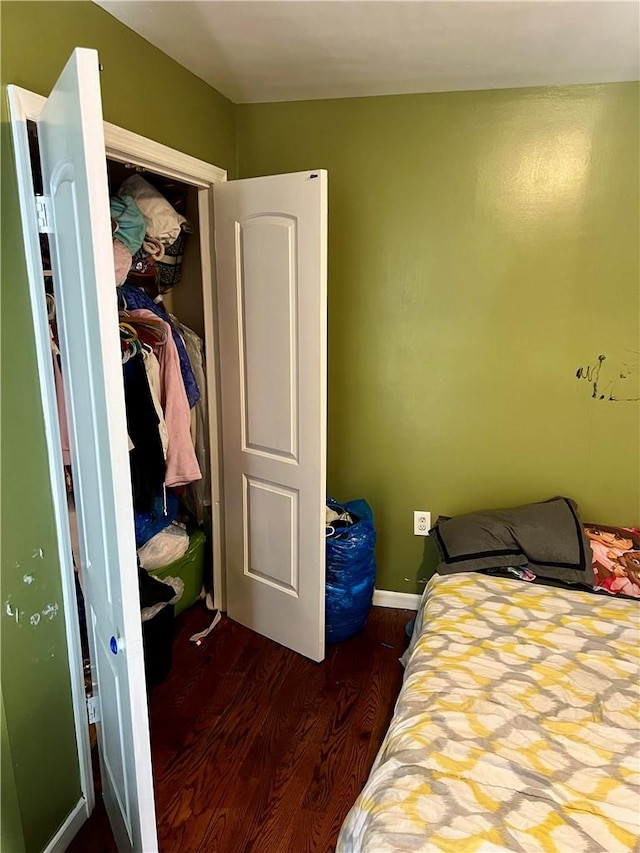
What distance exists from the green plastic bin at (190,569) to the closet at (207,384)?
75 millimetres

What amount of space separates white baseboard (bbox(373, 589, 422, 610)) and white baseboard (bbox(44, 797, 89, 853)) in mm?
1598

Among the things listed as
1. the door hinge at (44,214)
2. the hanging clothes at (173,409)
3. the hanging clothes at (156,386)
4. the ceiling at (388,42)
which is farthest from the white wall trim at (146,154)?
the hanging clothes at (156,386)

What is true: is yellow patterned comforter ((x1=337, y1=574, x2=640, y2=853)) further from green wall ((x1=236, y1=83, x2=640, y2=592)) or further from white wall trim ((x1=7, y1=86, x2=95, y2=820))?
white wall trim ((x1=7, y1=86, x2=95, y2=820))

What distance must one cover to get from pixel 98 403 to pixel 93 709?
1115 mm

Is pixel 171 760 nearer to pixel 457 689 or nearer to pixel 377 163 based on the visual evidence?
pixel 457 689

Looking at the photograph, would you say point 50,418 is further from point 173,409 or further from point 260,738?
point 260,738

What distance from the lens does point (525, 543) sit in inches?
97.3

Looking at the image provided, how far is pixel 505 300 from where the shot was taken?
8.68 ft

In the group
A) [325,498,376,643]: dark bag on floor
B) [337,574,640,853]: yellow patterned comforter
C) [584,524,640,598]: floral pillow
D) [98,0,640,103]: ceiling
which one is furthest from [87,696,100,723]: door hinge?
[98,0,640,103]: ceiling

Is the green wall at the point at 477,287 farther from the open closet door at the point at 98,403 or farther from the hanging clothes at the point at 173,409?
the open closet door at the point at 98,403

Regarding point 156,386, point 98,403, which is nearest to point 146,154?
point 156,386

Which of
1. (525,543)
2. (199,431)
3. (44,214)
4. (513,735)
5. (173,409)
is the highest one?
(44,214)

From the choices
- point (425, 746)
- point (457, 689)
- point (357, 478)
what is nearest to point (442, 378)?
point (357, 478)

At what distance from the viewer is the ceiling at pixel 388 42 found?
178cm
